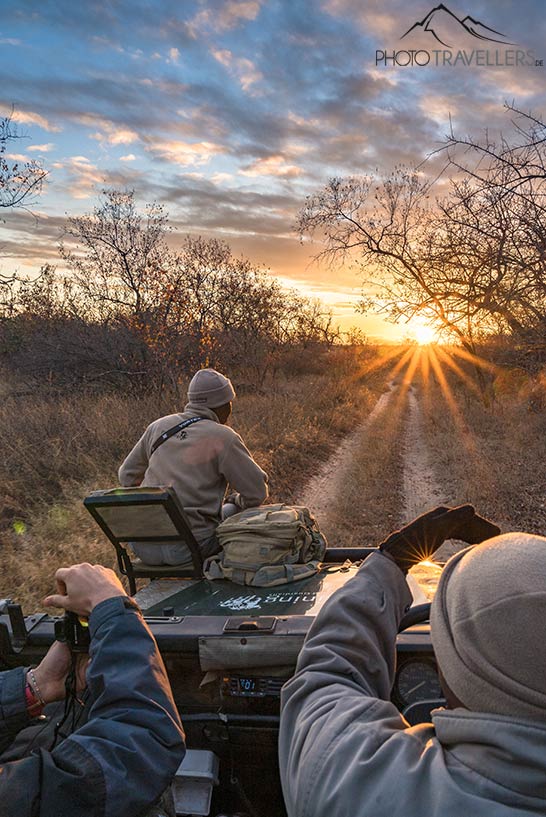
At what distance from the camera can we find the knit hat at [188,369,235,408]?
4.21 metres

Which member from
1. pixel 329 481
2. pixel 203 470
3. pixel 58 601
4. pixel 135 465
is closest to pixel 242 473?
pixel 203 470

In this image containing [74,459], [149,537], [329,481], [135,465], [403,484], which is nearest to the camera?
[149,537]

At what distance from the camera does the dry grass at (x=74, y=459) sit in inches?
231

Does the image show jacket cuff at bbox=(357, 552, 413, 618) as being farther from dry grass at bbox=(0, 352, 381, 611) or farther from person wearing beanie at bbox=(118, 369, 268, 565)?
dry grass at bbox=(0, 352, 381, 611)

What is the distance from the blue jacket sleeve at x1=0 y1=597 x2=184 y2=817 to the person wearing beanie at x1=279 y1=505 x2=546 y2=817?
12.9 inches

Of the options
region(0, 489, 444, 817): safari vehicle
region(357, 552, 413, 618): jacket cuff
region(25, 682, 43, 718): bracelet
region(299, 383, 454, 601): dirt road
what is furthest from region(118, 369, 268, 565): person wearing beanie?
region(299, 383, 454, 601): dirt road

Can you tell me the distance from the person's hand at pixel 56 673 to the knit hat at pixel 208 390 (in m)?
2.65

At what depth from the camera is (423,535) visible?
162cm

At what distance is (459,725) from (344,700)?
1.02 ft

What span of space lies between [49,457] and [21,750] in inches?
287

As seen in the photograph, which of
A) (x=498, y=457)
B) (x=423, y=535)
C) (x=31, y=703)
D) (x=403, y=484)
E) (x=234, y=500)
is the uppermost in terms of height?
(x=423, y=535)

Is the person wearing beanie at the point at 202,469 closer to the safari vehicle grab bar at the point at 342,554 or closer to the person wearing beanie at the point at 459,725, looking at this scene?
the safari vehicle grab bar at the point at 342,554

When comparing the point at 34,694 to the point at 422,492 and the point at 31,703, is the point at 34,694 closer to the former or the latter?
the point at 31,703

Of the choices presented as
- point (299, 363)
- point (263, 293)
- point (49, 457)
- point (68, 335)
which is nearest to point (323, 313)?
point (299, 363)
